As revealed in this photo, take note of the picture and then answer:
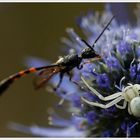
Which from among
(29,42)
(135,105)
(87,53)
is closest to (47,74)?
(87,53)

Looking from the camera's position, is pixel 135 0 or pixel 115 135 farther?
pixel 135 0

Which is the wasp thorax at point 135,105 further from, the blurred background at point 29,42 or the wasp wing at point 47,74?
the blurred background at point 29,42

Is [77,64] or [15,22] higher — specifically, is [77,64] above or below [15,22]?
below

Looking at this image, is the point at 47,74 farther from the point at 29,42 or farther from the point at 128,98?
the point at 29,42

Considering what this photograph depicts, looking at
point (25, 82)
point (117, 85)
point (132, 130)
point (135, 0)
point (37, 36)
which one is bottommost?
point (132, 130)

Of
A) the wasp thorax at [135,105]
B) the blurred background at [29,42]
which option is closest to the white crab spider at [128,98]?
the wasp thorax at [135,105]

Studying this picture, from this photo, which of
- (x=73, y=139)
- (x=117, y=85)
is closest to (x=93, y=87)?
(x=117, y=85)

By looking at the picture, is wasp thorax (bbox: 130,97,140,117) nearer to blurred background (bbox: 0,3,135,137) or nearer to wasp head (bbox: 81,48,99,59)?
wasp head (bbox: 81,48,99,59)

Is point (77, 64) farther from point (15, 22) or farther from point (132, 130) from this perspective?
point (15, 22)
